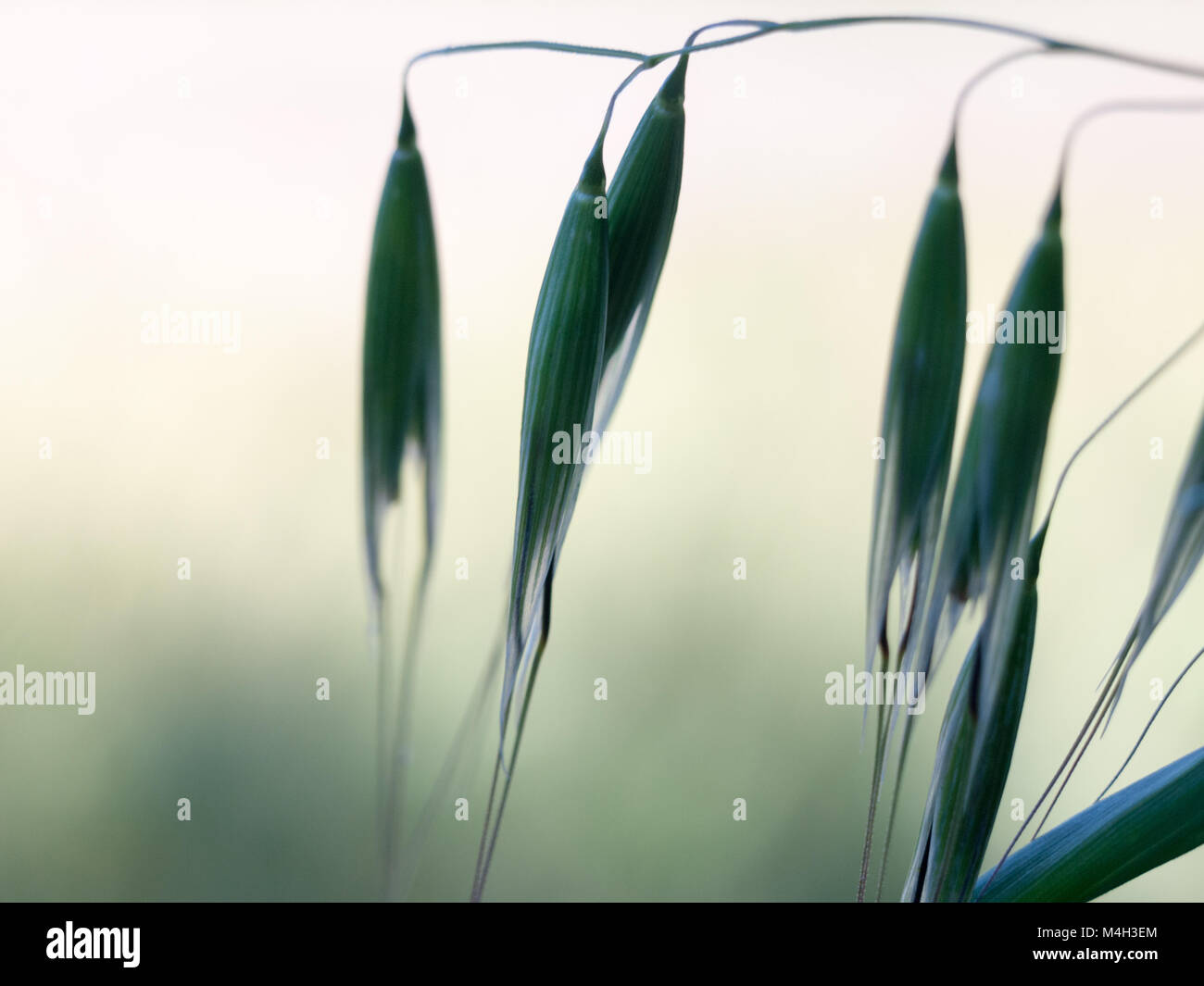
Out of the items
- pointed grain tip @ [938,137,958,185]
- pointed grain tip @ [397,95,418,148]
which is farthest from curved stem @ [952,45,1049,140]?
pointed grain tip @ [397,95,418,148]

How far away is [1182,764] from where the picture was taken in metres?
0.28

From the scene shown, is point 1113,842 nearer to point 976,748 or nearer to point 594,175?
point 976,748

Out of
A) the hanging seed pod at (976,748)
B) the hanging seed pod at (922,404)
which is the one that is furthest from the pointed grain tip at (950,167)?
the hanging seed pod at (976,748)

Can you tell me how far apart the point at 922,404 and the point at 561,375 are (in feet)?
0.35

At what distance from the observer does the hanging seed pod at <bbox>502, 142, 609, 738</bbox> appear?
25 cm

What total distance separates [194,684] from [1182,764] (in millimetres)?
742

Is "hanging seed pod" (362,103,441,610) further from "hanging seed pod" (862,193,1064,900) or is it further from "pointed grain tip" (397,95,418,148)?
"hanging seed pod" (862,193,1064,900)

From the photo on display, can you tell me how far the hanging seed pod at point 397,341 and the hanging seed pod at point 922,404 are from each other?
0.14m

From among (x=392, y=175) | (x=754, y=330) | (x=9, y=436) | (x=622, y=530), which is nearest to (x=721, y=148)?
(x=754, y=330)

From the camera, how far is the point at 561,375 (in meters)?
0.25

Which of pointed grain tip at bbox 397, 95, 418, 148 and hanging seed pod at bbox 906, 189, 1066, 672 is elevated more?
pointed grain tip at bbox 397, 95, 418, 148

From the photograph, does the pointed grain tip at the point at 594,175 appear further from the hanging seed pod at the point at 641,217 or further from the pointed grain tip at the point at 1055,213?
the pointed grain tip at the point at 1055,213

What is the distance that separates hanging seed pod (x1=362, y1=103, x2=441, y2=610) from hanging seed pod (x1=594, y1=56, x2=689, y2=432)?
6cm
